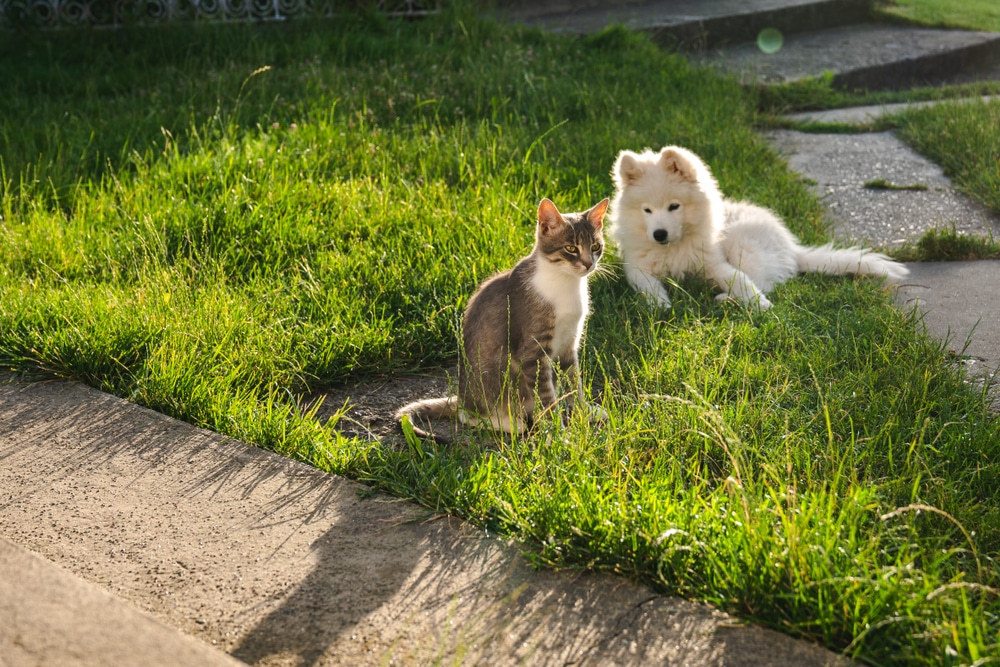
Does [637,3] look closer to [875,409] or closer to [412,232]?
[412,232]

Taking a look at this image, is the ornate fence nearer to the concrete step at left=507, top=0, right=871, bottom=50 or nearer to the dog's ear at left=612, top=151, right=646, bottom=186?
the concrete step at left=507, top=0, right=871, bottom=50

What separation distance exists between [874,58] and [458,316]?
749cm

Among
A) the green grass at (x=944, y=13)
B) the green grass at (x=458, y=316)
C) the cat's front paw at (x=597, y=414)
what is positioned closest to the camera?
the green grass at (x=458, y=316)

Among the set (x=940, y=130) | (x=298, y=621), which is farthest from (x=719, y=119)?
(x=298, y=621)

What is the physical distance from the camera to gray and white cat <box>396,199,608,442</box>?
3174 mm

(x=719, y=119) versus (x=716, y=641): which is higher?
(x=719, y=119)

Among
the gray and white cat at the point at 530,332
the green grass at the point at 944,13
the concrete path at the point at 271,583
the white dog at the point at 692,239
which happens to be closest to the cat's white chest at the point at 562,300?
the gray and white cat at the point at 530,332

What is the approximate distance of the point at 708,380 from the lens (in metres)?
3.14

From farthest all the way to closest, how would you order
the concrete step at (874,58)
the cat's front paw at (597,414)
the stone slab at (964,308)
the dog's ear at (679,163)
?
the concrete step at (874,58)
the dog's ear at (679,163)
the stone slab at (964,308)
the cat's front paw at (597,414)

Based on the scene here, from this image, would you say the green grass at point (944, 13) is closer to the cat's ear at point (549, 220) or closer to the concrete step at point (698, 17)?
the concrete step at point (698, 17)

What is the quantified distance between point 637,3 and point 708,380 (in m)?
8.89

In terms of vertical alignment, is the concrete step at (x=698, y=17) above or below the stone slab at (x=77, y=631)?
above

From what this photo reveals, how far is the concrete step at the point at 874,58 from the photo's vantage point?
29.8 ft

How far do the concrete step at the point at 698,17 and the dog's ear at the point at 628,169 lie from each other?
5.03m
